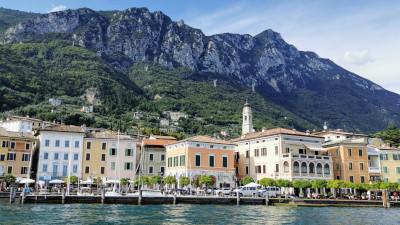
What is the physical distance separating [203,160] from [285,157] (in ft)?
40.6

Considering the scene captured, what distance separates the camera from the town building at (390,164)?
6694 centimetres

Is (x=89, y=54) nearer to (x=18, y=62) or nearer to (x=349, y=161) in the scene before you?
(x=18, y=62)

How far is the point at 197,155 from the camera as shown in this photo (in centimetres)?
6184

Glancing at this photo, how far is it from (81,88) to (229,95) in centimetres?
7320

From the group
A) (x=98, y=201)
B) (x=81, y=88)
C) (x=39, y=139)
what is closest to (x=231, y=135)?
(x=81, y=88)

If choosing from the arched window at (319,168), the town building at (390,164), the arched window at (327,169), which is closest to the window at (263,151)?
the arched window at (319,168)

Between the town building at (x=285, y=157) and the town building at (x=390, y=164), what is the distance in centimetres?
1028

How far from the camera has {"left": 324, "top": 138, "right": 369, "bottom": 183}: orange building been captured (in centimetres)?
6384

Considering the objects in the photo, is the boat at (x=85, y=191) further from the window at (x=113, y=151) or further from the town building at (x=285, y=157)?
the town building at (x=285, y=157)

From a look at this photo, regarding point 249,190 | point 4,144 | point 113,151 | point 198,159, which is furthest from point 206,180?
point 4,144

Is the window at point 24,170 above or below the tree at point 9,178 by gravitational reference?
above

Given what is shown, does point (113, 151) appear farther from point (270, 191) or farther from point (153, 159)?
point (270, 191)

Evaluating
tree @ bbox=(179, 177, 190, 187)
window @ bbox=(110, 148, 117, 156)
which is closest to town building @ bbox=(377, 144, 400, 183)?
tree @ bbox=(179, 177, 190, 187)

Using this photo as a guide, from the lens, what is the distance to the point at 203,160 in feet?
204
